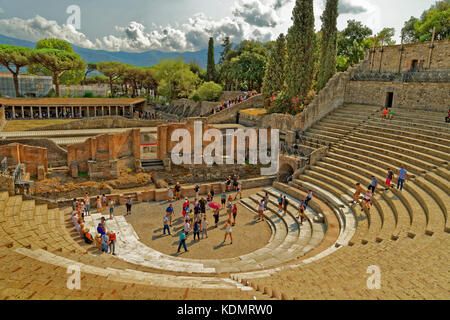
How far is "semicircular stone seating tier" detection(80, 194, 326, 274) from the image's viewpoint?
10.8 meters

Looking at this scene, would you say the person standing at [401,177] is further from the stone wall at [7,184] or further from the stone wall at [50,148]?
the stone wall at [50,148]

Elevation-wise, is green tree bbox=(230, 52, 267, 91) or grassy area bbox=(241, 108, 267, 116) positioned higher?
green tree bbox=(230, 52, 267, 91)

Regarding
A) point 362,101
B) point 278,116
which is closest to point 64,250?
point 278,116

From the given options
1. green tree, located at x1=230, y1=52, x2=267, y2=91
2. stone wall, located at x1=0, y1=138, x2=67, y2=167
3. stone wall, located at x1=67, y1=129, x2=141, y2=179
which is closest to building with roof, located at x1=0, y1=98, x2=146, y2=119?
green tree, located at x1=230, y1=52, x2=267, y2=91

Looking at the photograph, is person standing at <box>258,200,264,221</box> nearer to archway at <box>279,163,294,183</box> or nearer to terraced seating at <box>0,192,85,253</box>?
archway at <box>279,163,294,183</box>

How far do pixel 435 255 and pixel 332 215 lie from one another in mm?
6701

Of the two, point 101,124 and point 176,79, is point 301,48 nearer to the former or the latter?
point 101,124

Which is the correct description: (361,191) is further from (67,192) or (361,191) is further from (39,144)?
(39,144)

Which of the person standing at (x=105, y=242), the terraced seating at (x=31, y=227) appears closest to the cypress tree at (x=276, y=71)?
the person standing at (x=105, y=242)

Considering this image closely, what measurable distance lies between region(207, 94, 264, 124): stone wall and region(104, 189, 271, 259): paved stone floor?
18.6 meters

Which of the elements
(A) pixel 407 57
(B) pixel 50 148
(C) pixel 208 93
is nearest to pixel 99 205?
(B) pixel 50 148

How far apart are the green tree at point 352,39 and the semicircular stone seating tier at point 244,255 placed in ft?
109

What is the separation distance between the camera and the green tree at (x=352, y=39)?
→ 41.1 metres

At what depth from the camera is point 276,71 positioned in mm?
32281
